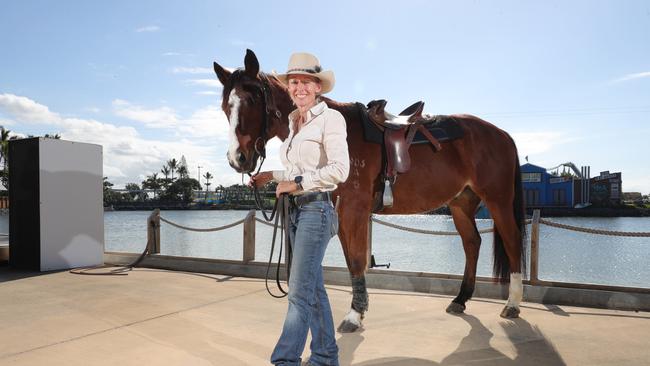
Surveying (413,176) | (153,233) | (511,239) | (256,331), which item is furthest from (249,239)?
(511,239)

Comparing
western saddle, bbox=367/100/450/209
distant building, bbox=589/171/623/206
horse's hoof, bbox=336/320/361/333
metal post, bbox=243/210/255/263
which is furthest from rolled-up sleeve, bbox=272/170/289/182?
distant building, bbox=589/171/623/206

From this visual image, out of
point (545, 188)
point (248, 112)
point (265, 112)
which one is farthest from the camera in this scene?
point (545, 188)

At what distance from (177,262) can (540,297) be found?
16.5 ft

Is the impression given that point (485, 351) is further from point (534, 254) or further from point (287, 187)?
point (534, 254)

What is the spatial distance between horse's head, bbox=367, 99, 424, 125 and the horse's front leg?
2.84 ft

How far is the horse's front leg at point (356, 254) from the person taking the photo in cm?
330

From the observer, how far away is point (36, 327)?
3.68m

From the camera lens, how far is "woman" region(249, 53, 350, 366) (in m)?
2.18

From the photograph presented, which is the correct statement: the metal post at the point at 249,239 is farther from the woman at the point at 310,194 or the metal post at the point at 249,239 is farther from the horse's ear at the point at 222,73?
the woman at the point at 310,194

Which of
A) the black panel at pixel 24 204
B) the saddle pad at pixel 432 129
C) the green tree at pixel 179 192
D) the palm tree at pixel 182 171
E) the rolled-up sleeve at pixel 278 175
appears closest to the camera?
the rolled-up sleeve at pixel 278 175

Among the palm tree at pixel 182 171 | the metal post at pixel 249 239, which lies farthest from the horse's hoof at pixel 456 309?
the palm tree at pixel 182 171

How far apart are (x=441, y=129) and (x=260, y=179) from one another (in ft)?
7.31

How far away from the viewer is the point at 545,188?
186ft

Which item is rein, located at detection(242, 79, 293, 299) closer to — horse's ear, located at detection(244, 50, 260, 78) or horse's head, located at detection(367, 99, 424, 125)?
horse's ear, located at detection(244, 50, 260, 78)
